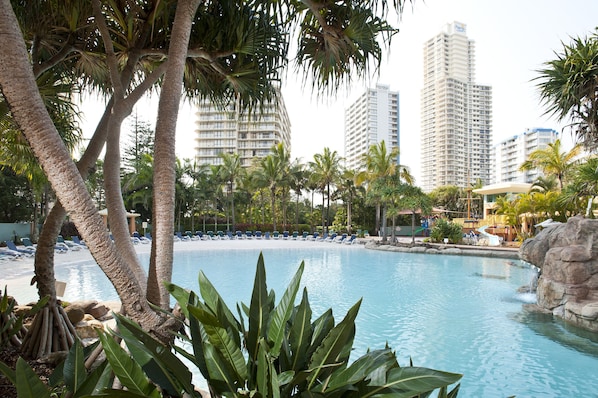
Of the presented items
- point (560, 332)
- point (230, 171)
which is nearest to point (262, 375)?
point (560, 332)

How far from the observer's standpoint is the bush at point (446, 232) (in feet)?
76.5

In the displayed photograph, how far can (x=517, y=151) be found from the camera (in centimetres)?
10794

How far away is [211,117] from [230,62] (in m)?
70.3

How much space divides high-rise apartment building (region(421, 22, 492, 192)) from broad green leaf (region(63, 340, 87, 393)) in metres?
96.1

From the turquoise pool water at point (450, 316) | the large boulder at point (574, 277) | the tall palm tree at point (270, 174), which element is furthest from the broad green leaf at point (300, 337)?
the tall palm tree at point (270, 174)

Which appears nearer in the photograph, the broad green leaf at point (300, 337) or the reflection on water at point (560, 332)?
the broad green leaf at point (300, 337)

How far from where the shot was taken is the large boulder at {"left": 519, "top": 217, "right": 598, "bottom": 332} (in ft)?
23.3

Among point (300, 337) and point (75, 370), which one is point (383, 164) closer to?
point (300, 337)

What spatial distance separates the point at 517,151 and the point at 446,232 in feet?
331

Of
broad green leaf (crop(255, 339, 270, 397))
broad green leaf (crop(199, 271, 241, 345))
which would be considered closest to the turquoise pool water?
broad green leaf (crop(199, 271, 241, 345))

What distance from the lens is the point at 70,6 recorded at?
3229 millimetres

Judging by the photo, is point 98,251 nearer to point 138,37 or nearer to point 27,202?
point 138,37

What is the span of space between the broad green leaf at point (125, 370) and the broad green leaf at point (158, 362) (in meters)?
0.06

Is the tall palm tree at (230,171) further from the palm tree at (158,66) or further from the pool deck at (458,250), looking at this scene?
the palm tree at (158,66)
